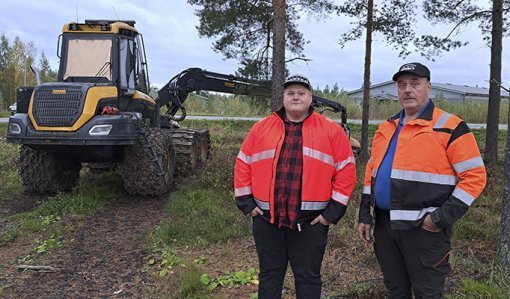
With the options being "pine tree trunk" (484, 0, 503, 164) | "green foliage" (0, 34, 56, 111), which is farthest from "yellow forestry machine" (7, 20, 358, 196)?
"green foliage" (0, 34, 56, 111)

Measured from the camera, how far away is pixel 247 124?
823 inches

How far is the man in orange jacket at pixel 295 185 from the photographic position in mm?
3035

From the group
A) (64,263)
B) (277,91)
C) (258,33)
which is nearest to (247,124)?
(258,33)

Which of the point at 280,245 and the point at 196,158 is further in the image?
the point at 196,158

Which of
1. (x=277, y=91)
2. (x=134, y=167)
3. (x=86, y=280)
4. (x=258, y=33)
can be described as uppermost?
(x=258, y=33)

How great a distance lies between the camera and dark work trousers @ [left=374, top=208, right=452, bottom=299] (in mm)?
2705

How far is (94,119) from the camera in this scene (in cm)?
660

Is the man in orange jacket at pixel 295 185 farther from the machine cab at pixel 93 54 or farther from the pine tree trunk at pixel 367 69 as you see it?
the pine tree trunk at pixel 367 69

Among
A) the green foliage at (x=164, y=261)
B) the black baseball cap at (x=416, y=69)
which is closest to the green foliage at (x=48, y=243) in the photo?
the green foliage at (x=164, y=261)

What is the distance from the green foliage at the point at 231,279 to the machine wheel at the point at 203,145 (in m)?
6.52

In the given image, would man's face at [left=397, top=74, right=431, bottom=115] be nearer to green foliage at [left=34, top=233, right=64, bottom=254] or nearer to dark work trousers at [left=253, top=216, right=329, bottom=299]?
dark work trousers at [left=253, top=216, right=329, bottom=299]

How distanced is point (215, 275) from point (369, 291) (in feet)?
4.77

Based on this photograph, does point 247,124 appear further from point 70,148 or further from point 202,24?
point 70,148

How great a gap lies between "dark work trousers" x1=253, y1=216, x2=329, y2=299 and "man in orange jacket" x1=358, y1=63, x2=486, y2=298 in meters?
0.44
